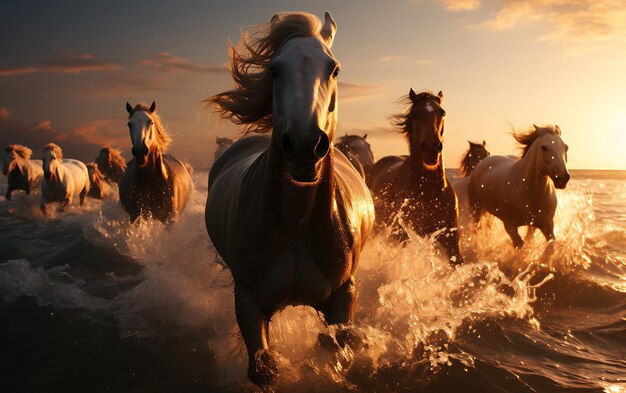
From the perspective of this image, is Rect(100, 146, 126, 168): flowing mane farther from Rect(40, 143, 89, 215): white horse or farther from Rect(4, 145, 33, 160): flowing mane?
Rect(4, 145, 33, 160): flowing mane

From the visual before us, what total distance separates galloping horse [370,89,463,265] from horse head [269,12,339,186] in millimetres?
3137

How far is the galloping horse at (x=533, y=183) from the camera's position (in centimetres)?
659

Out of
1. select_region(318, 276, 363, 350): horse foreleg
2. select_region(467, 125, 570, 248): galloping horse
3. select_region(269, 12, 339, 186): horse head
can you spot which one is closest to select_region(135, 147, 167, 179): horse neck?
select_region(318, 276, 363, 350): horse foreleg

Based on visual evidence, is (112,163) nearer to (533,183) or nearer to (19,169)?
(19,169)

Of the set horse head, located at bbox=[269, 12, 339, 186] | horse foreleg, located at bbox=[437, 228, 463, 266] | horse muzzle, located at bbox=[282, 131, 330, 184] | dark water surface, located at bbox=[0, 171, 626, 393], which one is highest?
horse head, located at bbox=[269, 12, 339, 186]

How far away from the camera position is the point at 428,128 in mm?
5215

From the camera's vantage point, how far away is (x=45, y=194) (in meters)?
13.6

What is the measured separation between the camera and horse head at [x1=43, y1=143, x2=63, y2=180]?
13.1 m

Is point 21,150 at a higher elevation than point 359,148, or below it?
below

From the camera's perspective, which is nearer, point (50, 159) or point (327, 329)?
point (327, 329)

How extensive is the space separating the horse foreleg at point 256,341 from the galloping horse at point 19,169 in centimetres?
1470

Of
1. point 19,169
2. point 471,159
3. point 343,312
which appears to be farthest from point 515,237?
point 19,169

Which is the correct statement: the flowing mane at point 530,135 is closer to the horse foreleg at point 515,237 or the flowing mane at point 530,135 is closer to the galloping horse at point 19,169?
the horse foreleg at point 515,237

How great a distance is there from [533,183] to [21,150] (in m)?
14.9
